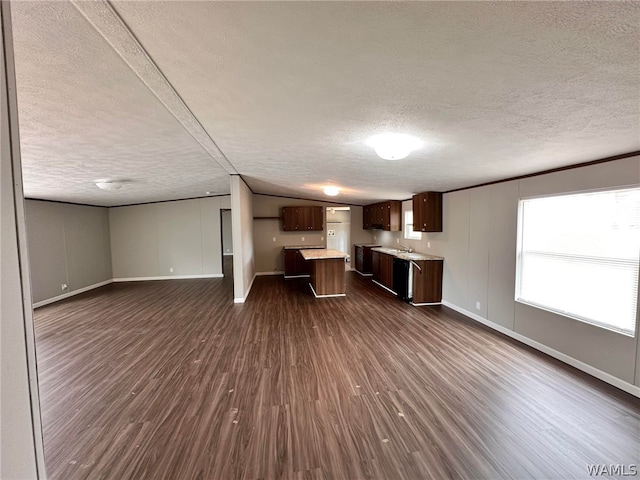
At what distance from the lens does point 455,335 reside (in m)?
3.87

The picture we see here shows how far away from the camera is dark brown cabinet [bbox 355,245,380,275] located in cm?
834

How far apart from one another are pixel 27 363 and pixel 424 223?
18.5 feet

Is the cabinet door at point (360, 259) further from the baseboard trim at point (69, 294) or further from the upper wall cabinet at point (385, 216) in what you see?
the baseboard trim at point (69, 294)

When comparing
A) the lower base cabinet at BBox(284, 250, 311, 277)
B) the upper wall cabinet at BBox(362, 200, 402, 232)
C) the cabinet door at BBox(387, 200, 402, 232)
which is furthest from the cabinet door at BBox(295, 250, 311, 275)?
the cabinet door at BBox(387, 200, 402, 232)

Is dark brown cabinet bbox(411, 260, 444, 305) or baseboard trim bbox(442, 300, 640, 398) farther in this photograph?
dark brown cabinet bbox(411, 260, 444, 305)

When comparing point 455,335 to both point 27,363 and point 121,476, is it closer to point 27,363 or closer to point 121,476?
point 121,476

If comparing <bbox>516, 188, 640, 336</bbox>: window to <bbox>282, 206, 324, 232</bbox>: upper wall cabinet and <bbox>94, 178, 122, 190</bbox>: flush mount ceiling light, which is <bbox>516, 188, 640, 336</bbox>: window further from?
<bbox>94, 178, 122, 190</bbox>: flush mount ceiling light

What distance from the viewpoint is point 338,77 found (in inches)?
64.7

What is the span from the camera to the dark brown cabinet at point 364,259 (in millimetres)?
8336

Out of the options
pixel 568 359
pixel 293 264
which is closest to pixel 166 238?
pixel 293 264

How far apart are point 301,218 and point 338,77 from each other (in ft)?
22.7

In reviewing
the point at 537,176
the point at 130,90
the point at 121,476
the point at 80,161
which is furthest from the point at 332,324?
the point at 80,161

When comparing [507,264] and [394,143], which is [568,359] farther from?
[394,143]

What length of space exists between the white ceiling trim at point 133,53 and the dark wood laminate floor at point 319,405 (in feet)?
8.43
